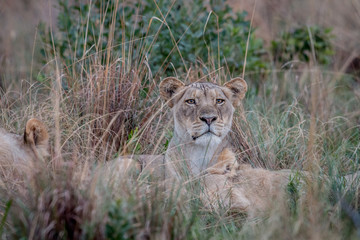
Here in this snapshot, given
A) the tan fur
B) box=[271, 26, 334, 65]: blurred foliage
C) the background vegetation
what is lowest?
the tan fur

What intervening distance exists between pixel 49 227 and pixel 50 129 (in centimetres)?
209

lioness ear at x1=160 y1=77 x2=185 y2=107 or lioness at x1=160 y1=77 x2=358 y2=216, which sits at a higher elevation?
lioness ear at x1=160 y1=77 x2=185 y2=107

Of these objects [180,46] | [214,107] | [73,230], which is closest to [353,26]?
[180,46]

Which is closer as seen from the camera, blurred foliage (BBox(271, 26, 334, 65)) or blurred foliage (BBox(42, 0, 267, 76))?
blurred foliage (BBox(42, 0, 267, 76))

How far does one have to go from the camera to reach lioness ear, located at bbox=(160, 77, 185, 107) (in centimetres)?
493

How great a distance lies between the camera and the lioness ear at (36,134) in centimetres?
444

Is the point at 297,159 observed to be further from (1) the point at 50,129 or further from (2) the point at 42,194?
(2) the point at 42,194

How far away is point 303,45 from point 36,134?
4786 millimetres

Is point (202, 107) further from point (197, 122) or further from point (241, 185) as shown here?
point (241, 185)

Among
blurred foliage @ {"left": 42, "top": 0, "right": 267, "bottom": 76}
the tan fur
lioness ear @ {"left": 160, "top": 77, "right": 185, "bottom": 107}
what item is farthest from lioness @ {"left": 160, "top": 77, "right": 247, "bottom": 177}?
blurred foliage @ {"left": 42, "top": 0, "right": 267, "bottom": 76}

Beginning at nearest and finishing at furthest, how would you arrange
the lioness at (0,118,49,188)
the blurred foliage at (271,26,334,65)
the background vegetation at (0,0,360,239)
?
the background vegetation at (0,0,360,239) < the lioness at (0,118,49,188) < the blurred foliage at (271,26,334,65)

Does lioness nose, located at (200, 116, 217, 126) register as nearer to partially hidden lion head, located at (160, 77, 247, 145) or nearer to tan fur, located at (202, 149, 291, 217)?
partially hidden lion head, located at (160, 77, 247, 145)

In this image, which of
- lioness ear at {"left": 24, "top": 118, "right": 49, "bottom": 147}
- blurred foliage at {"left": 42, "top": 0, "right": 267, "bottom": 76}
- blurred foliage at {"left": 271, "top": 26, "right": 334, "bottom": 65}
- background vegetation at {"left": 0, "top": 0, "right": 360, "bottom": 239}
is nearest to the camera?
background vegetation at {"left": 0, "top": 0, "right": 360, "bottom": 239}

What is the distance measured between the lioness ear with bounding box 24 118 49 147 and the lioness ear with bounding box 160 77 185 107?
1115 mm
